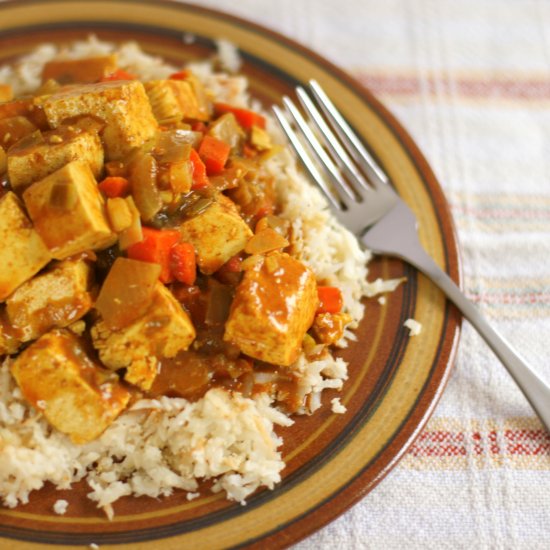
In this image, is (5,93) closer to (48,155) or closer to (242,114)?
(48,155)

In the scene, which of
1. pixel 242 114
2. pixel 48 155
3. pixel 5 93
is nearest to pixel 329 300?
pixel 242 114

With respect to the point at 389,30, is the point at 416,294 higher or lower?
lower

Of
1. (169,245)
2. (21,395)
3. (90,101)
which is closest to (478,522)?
(169,245)

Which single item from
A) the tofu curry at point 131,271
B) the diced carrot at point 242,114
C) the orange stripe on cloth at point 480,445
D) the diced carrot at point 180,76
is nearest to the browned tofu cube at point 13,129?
the tofu curry at point 131,271

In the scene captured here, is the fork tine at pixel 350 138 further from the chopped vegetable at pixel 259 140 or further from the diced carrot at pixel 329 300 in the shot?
the diced carrot at pixel 329 300

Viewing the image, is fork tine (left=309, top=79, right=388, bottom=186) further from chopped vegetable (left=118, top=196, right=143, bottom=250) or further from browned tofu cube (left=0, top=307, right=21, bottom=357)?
browned tofu cube (left=0, top=307, right=21, bottom=357)

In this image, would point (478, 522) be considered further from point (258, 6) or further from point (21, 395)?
point (258, 6)

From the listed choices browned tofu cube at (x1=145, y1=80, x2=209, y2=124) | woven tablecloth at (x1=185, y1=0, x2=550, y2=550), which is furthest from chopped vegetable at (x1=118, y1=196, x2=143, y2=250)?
woven tablecloth at (x1=185, y1=0, x2=550, y2=550)
